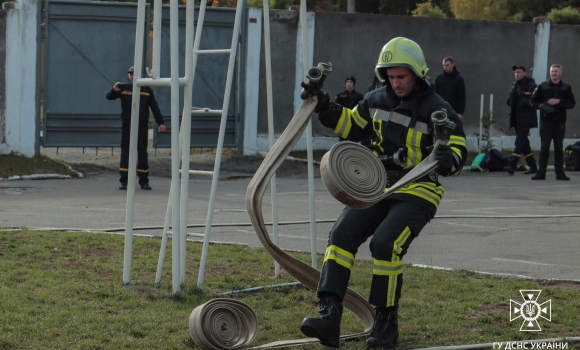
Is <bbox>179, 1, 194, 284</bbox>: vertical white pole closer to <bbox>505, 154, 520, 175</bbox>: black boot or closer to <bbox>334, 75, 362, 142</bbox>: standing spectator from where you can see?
<bbox>334, 75, 362, 142</bbox>: standing spectator

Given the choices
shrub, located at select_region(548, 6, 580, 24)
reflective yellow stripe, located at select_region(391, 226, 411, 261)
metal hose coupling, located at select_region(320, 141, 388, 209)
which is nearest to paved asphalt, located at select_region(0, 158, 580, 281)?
reflective yellow stripe, located at select_region(391, 226, 411, 261)

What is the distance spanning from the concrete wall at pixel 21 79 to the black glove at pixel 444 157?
44.6 feet

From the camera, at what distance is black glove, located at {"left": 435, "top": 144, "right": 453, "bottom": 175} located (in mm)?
4891

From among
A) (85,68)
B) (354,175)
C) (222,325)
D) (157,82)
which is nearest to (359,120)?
(354,175)

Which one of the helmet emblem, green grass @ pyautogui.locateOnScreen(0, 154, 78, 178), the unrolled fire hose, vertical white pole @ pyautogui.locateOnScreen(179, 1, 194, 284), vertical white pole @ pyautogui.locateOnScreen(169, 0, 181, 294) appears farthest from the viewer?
green grass @ pyautogui.locateOnScreen(0, 154, 78, 178)

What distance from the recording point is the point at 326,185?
475 centimetres

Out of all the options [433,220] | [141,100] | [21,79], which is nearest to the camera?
[433,220]

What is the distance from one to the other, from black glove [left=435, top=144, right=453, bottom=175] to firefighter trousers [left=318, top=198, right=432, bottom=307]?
28 centimetres

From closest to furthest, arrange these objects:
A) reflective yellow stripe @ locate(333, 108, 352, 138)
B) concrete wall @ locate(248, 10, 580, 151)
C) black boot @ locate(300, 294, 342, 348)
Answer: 1. black boot @ locate(300, 294, 342, 348)
2. reflective yellow stripe @ locate(333, 108, 352, 138)
3. concrete wall @ locate(248, 10, 580, 151)

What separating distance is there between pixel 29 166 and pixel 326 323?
1276 centimetres

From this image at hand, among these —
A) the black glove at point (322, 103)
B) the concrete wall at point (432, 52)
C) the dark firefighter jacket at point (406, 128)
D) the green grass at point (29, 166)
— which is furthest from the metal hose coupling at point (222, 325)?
the concrete wall at point (432, 52)

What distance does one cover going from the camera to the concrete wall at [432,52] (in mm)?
19797

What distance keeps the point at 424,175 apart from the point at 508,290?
6.81 feet

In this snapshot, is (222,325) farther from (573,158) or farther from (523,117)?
(573,158)
